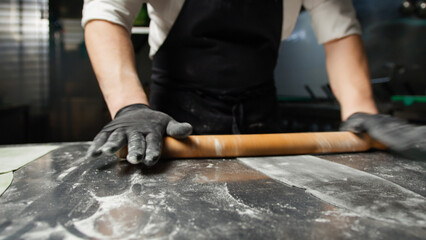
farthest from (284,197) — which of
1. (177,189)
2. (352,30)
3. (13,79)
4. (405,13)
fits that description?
(405,13)

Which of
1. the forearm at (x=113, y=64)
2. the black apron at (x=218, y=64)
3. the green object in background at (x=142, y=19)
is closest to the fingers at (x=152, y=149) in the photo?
the forearm at (x=113, y=64)

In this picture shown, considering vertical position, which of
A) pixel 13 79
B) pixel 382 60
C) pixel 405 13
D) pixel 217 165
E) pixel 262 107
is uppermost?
pixel 405 13

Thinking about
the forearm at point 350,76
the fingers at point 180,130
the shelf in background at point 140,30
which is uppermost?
the shelf in background at point 140,30

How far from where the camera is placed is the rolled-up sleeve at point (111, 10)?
984 millimetres

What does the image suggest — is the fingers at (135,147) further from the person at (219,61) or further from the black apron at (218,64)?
the black apron at (218,64)

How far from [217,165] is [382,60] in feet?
13.0

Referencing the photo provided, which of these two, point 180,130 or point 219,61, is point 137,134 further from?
point 219,61

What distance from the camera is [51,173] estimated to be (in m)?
0.70

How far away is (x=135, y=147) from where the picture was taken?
708 mm

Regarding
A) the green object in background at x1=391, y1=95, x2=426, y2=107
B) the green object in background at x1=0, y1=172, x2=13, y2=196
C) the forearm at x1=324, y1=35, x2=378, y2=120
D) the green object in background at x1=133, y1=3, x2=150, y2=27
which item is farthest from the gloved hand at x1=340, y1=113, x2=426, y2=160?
the green object in background at x1=133, y1=3, x2=150, y2=27

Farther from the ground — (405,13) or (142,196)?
(405,13)

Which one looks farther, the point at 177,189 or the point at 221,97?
the point at 221,97

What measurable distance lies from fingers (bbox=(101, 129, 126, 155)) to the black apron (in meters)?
0.49

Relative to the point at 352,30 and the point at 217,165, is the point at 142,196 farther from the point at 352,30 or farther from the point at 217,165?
the point at 352,30
